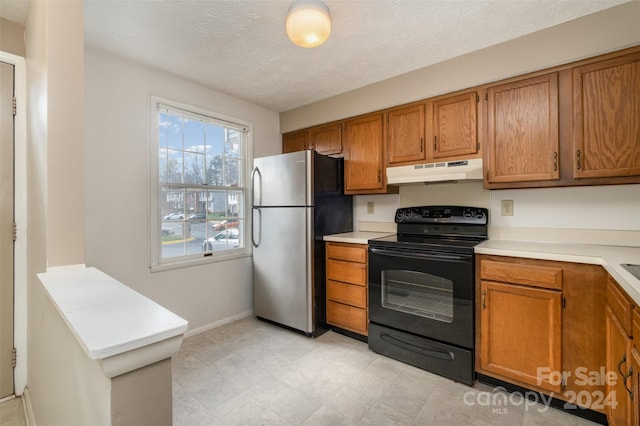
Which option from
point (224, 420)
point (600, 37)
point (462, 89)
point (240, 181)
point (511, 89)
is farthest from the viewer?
point (240, 181)

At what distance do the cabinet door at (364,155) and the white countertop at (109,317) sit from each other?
233cm

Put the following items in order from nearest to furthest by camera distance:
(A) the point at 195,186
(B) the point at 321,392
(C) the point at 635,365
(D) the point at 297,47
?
(C) the point at 635,365
(B) the point at 321,392
(D) the point at 297,47
(A) the point at 195,186

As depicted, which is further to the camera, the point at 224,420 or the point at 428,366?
the point at 428,366

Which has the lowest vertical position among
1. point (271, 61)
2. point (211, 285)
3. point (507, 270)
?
point (211, 285)

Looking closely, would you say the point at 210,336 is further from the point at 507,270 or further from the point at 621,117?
the point at 621,117

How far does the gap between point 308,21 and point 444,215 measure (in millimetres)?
1951

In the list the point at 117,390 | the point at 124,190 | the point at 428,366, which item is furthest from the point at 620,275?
the point at 124,190

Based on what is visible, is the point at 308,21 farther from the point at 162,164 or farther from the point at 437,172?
the point at 162,164

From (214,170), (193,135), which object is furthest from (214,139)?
(214,170)

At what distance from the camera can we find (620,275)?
129 cm

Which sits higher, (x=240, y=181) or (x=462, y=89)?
(x=462, y=89)

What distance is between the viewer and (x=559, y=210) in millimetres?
2205

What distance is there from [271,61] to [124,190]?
162 centimetres

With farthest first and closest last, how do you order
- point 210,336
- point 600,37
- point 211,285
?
point 211,285 → point 210,336 → point 600,37
